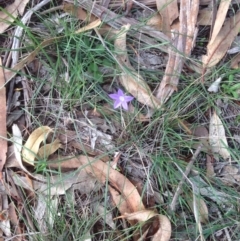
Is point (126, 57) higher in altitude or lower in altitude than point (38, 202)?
higher

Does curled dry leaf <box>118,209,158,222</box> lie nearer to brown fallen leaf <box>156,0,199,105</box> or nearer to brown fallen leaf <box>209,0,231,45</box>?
brown fallen leaf <box>156,0,199,105</box>

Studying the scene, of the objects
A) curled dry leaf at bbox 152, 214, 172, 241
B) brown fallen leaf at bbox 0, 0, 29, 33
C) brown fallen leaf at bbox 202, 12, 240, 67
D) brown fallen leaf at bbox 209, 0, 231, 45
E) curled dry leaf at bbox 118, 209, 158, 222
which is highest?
brown fallen leaf at bbox 0, 0, 29, 33

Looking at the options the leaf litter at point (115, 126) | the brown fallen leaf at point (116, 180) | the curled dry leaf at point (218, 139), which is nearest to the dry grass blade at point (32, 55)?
the leaf litter at point (115, 126)

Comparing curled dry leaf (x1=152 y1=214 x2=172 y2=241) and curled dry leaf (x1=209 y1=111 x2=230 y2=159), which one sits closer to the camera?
curled dry leaf (x1=152 y1=214 x2=172 y2=241)

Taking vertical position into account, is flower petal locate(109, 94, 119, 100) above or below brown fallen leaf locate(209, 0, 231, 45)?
below

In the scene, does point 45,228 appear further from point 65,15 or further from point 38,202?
point 65,15

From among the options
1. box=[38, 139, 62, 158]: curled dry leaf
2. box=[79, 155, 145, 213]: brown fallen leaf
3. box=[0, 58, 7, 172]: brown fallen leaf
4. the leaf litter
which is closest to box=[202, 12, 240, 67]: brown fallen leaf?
the leaf litter

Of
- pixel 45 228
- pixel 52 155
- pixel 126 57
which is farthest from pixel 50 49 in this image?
pixel 45 228

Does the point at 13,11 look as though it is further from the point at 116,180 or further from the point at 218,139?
the point at 218,139
